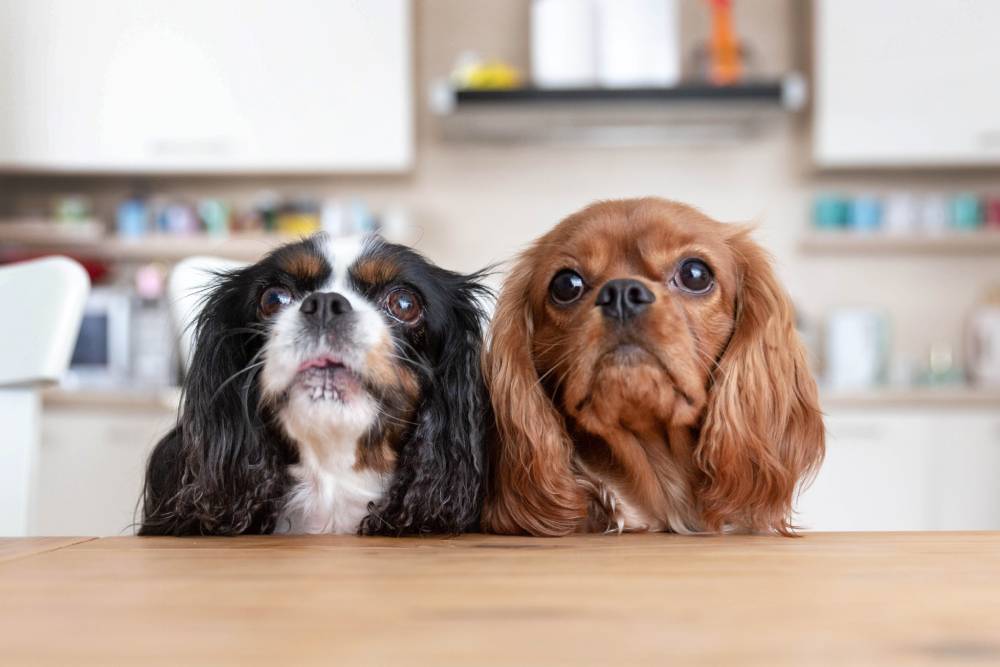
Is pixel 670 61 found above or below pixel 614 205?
above

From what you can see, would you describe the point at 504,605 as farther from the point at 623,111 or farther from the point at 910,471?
the point at 623,111

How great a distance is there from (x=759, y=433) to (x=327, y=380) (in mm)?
461

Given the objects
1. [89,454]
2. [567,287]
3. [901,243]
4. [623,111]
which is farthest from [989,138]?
[89,454]

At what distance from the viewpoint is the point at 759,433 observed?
103 cm

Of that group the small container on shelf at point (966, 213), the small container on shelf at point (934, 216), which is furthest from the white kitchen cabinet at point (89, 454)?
the small container on shelf at point (966, 213)

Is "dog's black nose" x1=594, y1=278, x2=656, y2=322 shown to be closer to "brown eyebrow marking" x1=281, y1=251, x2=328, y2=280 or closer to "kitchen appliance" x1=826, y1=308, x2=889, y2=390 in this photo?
"brown eyebrow marking" x1=281, y1=251, x2=328, y2=280

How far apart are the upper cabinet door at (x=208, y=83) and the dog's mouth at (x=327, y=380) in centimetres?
261

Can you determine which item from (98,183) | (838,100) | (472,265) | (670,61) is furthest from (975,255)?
(98,183)

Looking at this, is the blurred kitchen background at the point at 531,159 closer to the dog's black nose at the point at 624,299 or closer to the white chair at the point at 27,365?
the white chair at the point at 27,365

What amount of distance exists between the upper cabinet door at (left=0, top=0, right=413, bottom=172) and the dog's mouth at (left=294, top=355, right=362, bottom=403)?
2.61 metres

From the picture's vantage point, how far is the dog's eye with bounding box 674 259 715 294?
1.12 metres

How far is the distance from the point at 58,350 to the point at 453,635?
0.95 meters

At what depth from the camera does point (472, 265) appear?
399 centimetres

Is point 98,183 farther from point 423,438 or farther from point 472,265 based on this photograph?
point 423,438
